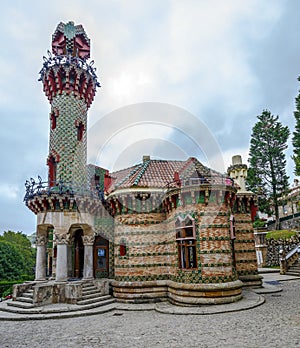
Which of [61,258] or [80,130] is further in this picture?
[80,130]

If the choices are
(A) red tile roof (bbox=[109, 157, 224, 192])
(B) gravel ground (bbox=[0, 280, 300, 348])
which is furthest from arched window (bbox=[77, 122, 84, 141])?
(B) gravel ground (bbox=[0, 280, 300, 348])

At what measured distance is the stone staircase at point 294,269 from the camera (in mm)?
20438

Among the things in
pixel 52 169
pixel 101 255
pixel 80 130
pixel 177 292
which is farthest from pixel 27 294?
pixel 80 130

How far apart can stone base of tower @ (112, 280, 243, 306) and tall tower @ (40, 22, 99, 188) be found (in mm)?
6274

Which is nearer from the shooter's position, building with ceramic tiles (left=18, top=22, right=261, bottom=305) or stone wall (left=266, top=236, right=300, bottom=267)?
building with ceramic tiles (left=18, top=22, right=261, bottom=305)

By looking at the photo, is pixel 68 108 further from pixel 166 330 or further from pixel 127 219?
pixel 166 330

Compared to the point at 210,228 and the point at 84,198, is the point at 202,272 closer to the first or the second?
the point at 210,228

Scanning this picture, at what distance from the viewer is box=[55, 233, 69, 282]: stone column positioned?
14009 mm

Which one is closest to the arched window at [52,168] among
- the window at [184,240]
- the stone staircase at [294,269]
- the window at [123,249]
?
the window at [123,249]

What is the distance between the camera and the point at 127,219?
14.8 m

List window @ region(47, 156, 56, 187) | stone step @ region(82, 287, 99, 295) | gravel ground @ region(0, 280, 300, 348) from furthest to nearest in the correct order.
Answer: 1. window @ region(47, 156, 56, 187)
2. stone step @ region(82, 287, 99, 295)
3. gravel ground @ region(0, 280, 300, 348)

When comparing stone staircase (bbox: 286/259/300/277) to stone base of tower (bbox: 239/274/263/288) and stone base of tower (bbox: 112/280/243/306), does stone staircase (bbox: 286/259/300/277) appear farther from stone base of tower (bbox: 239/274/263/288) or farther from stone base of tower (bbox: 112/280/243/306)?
stone base of tower (bbox: 112/280/243/306)

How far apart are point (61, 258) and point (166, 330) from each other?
7537 millimetres

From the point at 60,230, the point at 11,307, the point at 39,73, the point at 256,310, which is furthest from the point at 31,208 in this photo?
the point at 256,310
